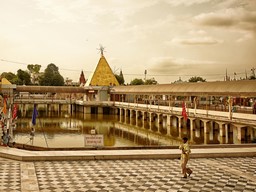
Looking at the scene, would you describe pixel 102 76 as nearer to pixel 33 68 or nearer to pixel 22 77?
pixel 22 77

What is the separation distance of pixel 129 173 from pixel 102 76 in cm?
5409

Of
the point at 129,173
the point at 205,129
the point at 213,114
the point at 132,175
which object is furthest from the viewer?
the point at 205,129

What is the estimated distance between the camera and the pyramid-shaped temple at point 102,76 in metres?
63.2

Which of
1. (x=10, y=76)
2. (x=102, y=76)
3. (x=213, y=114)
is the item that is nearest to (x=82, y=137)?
(x=213, y=114)

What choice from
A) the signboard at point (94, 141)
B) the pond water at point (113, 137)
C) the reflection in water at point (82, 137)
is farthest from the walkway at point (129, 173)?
the reflection in water at point (82, 137)

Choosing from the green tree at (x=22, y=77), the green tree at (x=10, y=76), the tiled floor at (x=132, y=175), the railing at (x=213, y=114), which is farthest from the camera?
the green tree at (x=10, y=76)

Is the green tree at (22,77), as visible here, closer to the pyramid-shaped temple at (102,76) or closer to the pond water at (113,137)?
the pyramid-shaped temple at (102,76)

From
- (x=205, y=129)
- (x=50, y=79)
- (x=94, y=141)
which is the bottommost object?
(x=205, y=129)

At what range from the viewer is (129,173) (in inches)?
429

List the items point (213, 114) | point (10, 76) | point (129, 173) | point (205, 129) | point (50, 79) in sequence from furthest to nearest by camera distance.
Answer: point (10, 76) < point (50, 79) < point (205, 129) < point (213, 114) < point (129, 173)

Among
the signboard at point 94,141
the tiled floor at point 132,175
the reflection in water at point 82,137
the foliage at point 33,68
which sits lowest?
the reflection in water at point 82,137

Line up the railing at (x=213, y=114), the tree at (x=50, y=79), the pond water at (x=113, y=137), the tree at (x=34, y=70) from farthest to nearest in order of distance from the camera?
the tree at (x=34, y=70) → the tree at (x=50, y=79) → the pond water at (x=113, y=137) → the railing at (x=213, y=114)

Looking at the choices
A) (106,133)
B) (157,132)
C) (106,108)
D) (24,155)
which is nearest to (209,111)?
(157,132)

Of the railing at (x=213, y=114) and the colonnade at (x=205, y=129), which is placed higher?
the railing at (x=213, y=114)
